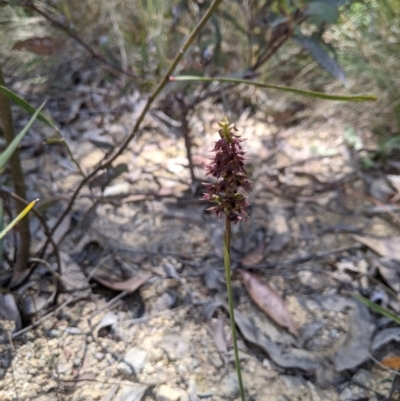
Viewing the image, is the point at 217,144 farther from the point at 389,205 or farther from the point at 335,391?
the point at 389,205

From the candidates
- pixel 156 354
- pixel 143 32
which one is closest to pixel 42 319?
pixel 156 354

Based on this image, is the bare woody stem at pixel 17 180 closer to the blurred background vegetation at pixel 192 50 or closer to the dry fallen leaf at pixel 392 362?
the blurred background vegetation at pixel 192 50

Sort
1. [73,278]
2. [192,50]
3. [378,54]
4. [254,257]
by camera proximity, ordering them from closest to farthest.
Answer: [73,278] → [254,257] → [192,50] → [378,54]

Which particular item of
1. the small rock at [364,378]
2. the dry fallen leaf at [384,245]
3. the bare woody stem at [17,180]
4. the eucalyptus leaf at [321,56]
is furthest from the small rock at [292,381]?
the eucalyptus leaf at [321,56]

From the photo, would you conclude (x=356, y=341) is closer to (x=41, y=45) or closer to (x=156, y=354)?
(x=156, y=354)

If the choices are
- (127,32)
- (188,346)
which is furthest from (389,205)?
(127,32)

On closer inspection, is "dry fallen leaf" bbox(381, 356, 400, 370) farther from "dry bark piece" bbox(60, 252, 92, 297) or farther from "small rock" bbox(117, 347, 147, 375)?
"dry bark piece" bbox(60, 252, 92, 297)

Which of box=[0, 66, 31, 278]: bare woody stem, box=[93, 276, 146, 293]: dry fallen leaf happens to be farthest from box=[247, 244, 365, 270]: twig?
box=[0, 66, 31, 278]: bare woody stem
